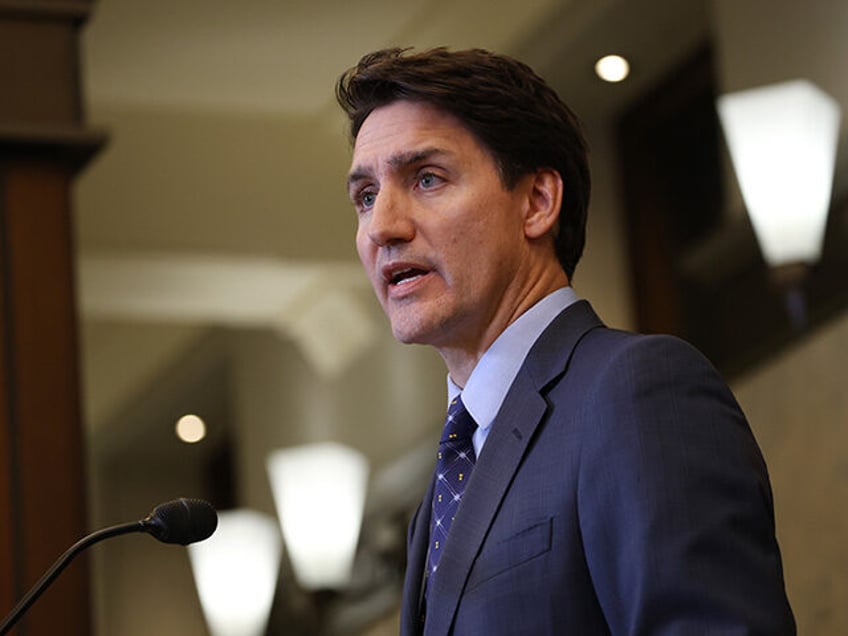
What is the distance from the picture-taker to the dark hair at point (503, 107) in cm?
228

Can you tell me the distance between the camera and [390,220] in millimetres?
2234

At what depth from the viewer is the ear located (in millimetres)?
2289

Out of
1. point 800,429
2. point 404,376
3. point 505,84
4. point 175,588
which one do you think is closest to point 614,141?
point 404,376

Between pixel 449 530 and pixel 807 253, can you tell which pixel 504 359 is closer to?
pixel 449 530

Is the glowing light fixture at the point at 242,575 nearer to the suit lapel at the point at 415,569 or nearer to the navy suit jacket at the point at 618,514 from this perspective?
the suit lapel at the point at 415,569

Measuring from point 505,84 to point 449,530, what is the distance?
561 mm

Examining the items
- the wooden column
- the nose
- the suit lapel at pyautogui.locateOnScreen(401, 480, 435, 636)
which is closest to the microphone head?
the suit lapel at pyautogui.locateOnScreen(401, 480, 435, 636)

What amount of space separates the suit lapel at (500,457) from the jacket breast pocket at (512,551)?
0.01 meters

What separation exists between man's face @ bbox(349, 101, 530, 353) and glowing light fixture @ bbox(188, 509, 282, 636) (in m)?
4.89

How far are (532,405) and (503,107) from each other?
0.40 metres

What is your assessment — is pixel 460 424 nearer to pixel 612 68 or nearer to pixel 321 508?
pixel 612 68

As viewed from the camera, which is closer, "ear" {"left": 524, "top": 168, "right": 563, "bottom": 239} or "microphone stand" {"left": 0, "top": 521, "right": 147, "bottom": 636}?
"microphone stand" {"left": 0, "top": 521, "right": 147, "bottom": 636}

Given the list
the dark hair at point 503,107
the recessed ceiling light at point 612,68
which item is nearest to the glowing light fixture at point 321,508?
the recessed ceiling light at point 612,68

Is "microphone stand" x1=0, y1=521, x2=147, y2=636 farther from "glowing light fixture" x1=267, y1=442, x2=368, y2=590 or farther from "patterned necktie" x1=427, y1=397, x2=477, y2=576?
"glowing light fixture" x1=267, y1=442, x2=368, y2=590
